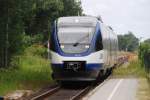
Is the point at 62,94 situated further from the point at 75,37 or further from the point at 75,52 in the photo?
the point at 75,37

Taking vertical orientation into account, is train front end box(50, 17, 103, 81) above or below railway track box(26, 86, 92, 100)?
above

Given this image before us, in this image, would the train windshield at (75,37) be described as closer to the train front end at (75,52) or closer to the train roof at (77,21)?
the train front end at (75,52)

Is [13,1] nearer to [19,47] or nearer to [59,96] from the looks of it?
[19,47]

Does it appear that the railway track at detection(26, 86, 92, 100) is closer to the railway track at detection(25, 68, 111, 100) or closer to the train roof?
the railway track at detection(25, 68, 111, 100)

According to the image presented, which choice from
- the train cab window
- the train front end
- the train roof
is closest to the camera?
the train front end

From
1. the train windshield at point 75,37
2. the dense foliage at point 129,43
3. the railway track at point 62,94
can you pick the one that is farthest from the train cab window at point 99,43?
the dense foliage at point 129,43

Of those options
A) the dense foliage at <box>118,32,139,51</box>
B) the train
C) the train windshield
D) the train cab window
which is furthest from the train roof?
the dense foliage at <box>118,32,139,51</box>

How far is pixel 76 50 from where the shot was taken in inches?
1067

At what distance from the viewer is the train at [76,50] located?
88.2ft

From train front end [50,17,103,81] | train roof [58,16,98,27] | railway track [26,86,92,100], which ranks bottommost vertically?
railway track [26,86,92,100]

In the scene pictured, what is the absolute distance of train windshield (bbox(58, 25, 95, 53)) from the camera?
2719 centimetres

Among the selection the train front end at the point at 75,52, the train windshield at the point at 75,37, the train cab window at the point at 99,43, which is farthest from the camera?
the train cab window at the point at 99,43

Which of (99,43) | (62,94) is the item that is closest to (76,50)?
(99,43)

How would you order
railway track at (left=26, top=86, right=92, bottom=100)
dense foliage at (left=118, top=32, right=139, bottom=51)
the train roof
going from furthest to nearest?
dense foliage at (left=118, top=32, right=139, bottom=51) < the train roof < railway track at (left=26, top=86, right=92, bottom=100)
